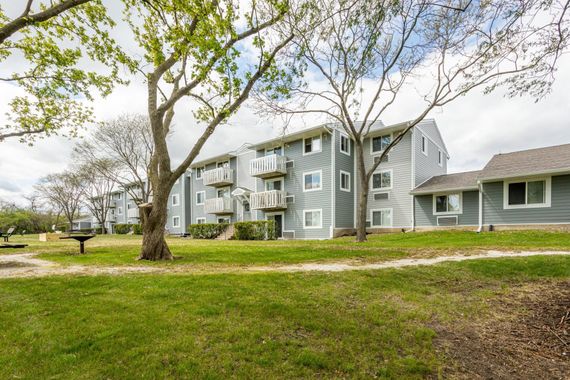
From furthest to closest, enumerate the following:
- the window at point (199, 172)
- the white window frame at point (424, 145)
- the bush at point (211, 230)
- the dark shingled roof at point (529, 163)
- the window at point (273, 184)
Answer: the window at point (199, 172) < the bush at point (211, 230) < the window at point (273, 184) < the white window frame at point (424, 145) < the dark shingled roof at point (529, 163)

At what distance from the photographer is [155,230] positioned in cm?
931

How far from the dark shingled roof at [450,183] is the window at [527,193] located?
5.81 ft

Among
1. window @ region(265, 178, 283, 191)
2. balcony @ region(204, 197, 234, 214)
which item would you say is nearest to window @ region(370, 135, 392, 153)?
window @ region(265, 178, 283, 191)

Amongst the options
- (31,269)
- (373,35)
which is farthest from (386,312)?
(373,35)

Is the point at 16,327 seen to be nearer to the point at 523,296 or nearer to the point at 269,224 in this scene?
the point at 523,296

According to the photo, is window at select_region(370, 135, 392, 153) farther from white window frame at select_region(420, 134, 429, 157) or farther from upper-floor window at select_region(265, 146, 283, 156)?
upper-floor window at select_region(265, 146, 283, 156)

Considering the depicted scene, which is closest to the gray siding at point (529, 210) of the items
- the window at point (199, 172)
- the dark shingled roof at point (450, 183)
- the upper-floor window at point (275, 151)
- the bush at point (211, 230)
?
the dark shingled roof at point (450, 183)

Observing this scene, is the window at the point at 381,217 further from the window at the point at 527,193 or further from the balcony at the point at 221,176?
the balcony at the point at 221,176

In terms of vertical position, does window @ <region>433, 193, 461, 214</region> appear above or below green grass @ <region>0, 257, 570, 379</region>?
above

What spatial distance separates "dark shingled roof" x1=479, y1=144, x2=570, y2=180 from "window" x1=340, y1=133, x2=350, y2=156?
9077 millimetres

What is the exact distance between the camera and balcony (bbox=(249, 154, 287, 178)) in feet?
76.5

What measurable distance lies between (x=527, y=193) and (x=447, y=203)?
4117 millimetres

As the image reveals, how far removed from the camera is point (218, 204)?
91.3 feet

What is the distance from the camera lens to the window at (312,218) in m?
21.5
